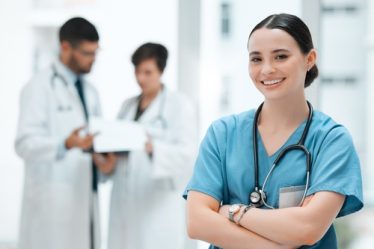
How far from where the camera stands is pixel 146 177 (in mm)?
2689

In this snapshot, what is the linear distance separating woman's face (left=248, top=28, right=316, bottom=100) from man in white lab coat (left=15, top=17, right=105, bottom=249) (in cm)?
128

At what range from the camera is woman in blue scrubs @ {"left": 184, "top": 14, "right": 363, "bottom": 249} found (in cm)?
144

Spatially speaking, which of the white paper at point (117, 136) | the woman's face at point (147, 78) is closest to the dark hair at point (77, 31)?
the woman's face at point (147, 78)

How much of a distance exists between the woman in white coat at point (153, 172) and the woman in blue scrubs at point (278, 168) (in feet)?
3.56

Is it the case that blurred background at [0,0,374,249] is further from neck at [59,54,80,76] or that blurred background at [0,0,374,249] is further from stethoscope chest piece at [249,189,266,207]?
stethoscope chest piece at [249,189,266,207]

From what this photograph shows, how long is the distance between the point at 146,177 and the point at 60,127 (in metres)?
0.41

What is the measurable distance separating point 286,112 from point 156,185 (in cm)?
124

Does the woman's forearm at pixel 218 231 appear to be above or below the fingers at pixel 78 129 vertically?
below

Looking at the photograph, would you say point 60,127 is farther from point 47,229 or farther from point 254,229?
point 254,229

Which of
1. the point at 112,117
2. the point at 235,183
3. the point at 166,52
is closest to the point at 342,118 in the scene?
the point at 166,52

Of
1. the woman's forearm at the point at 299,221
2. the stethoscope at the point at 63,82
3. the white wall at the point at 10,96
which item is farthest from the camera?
the white wall at the point at 10,96

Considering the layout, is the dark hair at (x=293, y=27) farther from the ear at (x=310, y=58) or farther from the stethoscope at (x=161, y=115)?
the stethoscope at (x=161, y=115)

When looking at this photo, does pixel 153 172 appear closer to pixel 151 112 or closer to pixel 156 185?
pixel 156 185

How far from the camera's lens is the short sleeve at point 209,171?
1529mm
